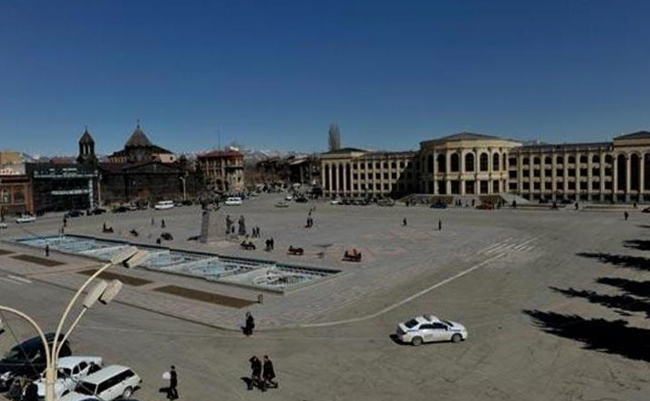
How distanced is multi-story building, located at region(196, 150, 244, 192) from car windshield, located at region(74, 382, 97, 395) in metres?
156

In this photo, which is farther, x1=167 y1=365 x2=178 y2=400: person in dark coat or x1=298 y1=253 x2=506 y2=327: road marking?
x1=298 y1=253 x2=506 y2=327: road marking

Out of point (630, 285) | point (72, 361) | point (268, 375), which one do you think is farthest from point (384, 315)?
point (630, 285)

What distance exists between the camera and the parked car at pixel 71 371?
19.1m

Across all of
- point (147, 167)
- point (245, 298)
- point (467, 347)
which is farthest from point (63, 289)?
point (147, 167)

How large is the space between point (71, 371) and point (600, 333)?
2194 cm

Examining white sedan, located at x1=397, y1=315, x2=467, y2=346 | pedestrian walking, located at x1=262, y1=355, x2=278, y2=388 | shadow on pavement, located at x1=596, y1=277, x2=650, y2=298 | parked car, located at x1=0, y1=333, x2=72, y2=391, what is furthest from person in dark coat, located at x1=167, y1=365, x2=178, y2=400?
shadow on pavement, located at x1=596, y1=277, x2=650, y2=298

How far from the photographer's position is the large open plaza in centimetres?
2014

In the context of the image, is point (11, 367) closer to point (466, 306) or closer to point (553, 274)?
point (466, 306)

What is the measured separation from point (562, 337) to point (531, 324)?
2137mm

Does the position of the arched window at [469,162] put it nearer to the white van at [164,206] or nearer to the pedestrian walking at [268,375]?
the white van at [164,206]

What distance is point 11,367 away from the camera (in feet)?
69.1

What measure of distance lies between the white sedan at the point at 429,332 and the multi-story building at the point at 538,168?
3554 inches

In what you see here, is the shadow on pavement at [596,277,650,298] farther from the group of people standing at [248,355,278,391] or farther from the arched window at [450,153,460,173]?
the arched window at [450,153,460,173]

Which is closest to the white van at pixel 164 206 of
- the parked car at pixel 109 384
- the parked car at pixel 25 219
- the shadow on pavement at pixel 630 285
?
the parked car at pixel 25 219
